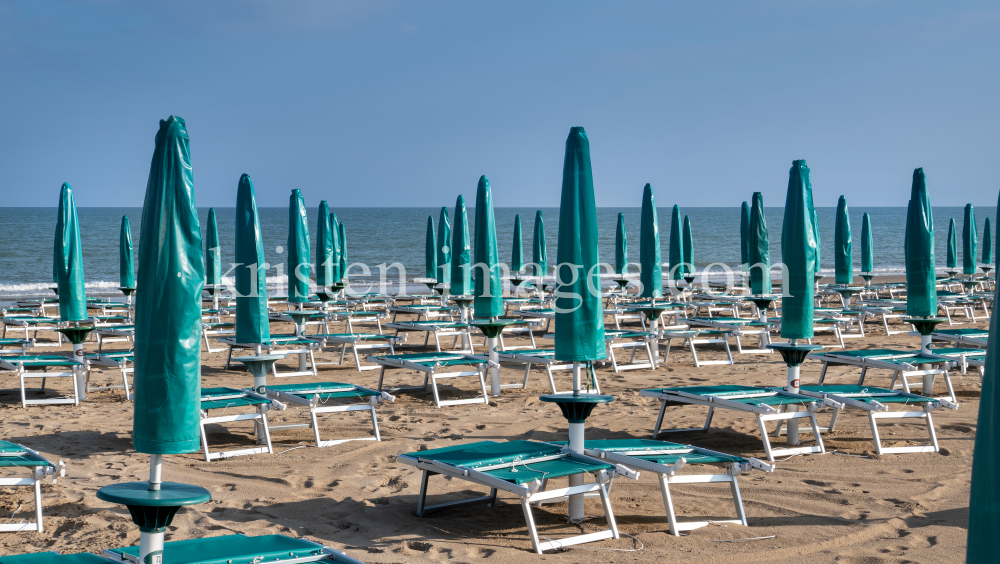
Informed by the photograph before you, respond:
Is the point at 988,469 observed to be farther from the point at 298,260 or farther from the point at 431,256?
the point at 431,256

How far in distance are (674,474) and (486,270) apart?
13.7 feet

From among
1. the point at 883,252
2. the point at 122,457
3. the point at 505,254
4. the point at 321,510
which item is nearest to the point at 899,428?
the point at 321,510

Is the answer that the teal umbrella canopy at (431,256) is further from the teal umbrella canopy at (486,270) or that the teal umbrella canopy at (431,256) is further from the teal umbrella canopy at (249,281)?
the teal umbrella canopy at (249,281)

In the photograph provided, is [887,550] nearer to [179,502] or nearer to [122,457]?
[179,502]

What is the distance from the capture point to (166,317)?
9.55 ft

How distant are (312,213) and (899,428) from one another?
298ft

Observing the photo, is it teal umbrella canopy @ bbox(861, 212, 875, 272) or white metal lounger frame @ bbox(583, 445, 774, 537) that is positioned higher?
teal umbrella canopy @ bbox(861, 212, 875, 272)

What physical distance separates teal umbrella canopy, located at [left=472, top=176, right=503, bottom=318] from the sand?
1.04m

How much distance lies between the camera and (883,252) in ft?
190

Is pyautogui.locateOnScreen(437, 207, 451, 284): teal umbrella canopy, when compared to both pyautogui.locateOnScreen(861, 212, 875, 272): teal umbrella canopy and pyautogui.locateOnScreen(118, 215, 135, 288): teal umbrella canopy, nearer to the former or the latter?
pyautogui.locateOnScreen(118, 215, 135, 288): teal umbrella canopy

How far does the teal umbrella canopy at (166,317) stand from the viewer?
9.56ft

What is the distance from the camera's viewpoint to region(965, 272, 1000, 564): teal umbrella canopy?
1.25m

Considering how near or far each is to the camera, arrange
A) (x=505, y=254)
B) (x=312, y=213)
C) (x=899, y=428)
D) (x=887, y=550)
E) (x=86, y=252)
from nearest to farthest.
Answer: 1. (x=887, y=550)
2. (x=899, y=428)
3. (x=86, y=252)
4. (x=505, y=254)
5. (x=312, y=213)

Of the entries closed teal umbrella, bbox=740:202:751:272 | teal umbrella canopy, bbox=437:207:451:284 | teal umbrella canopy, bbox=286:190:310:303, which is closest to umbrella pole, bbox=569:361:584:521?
teal umbrella canopy, bbox=286:190:310:303
